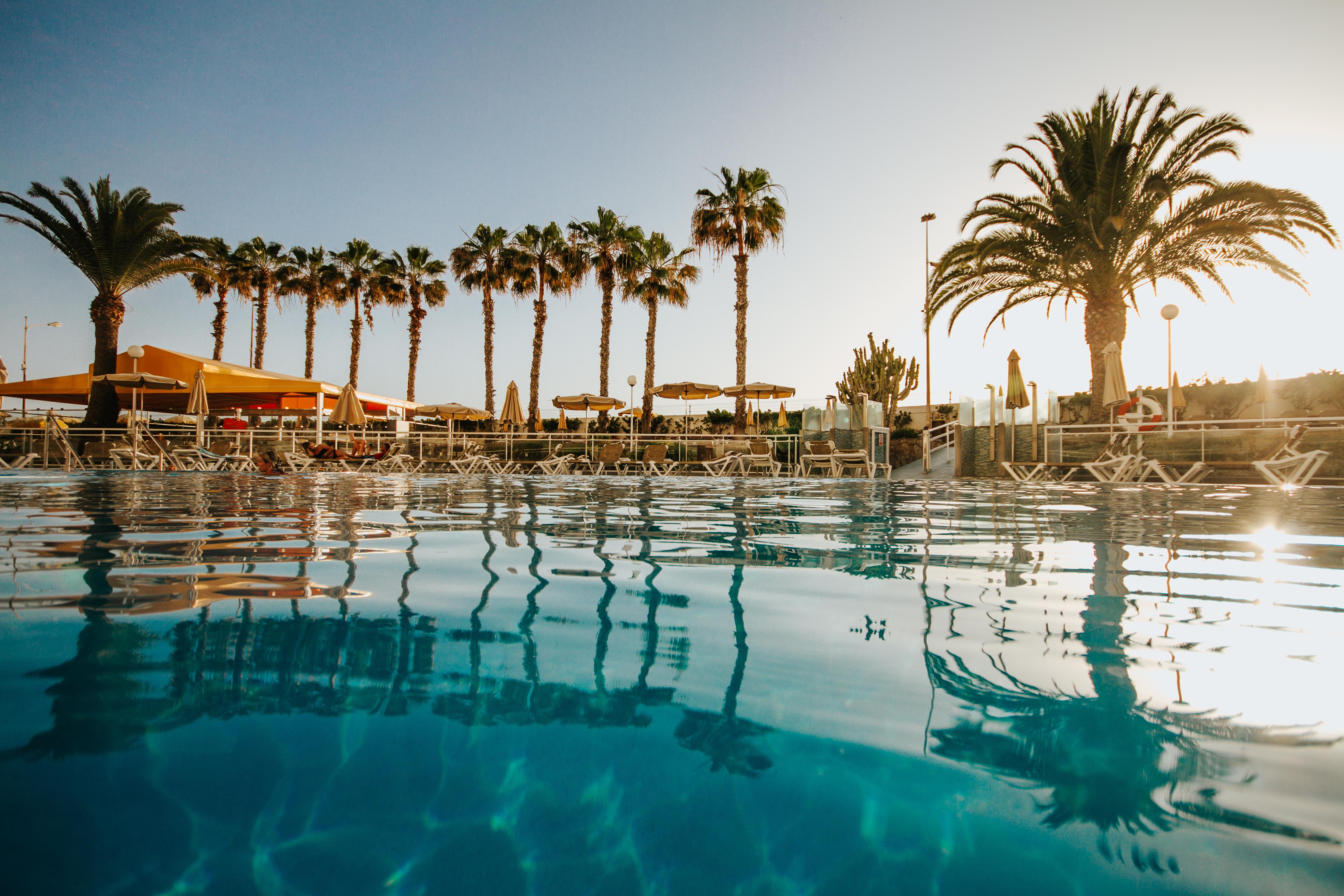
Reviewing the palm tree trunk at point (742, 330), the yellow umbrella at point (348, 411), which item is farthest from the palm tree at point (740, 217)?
the yellow umbrella at point (348, 411)

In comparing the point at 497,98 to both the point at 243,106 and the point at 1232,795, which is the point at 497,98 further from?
the point at 1232,795

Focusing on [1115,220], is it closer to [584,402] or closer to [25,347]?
[584,402]

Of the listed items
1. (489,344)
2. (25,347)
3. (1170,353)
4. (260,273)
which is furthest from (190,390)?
(25,347)

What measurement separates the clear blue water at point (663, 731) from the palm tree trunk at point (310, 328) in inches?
1150

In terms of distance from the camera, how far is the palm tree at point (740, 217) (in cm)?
1994

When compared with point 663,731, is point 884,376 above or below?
above

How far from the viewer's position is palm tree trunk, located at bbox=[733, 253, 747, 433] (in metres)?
19.0

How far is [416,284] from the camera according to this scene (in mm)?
28141

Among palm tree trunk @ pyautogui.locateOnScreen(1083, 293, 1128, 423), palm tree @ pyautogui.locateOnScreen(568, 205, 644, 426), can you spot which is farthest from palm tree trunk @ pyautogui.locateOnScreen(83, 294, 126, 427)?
palm tree trunk @ pyautogui.locateOnScreen(1083, 293, 1128, 423)

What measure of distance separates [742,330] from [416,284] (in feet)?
53.4

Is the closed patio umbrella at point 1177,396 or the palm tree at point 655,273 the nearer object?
the closed patio umbrella at point 1177,396

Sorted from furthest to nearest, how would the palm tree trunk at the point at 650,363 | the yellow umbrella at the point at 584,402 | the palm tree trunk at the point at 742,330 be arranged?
the palm tree trunk at the point at 650,363 → the yellow umbrella at the point at 584,402 → the palm tree trunk at the point at 742,330

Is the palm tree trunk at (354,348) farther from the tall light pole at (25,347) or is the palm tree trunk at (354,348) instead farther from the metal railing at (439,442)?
the tall light pole at (25,347)

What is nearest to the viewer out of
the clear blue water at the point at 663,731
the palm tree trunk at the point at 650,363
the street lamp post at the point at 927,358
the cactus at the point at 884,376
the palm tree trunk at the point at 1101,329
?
the clear blue water at the point at 663,731
